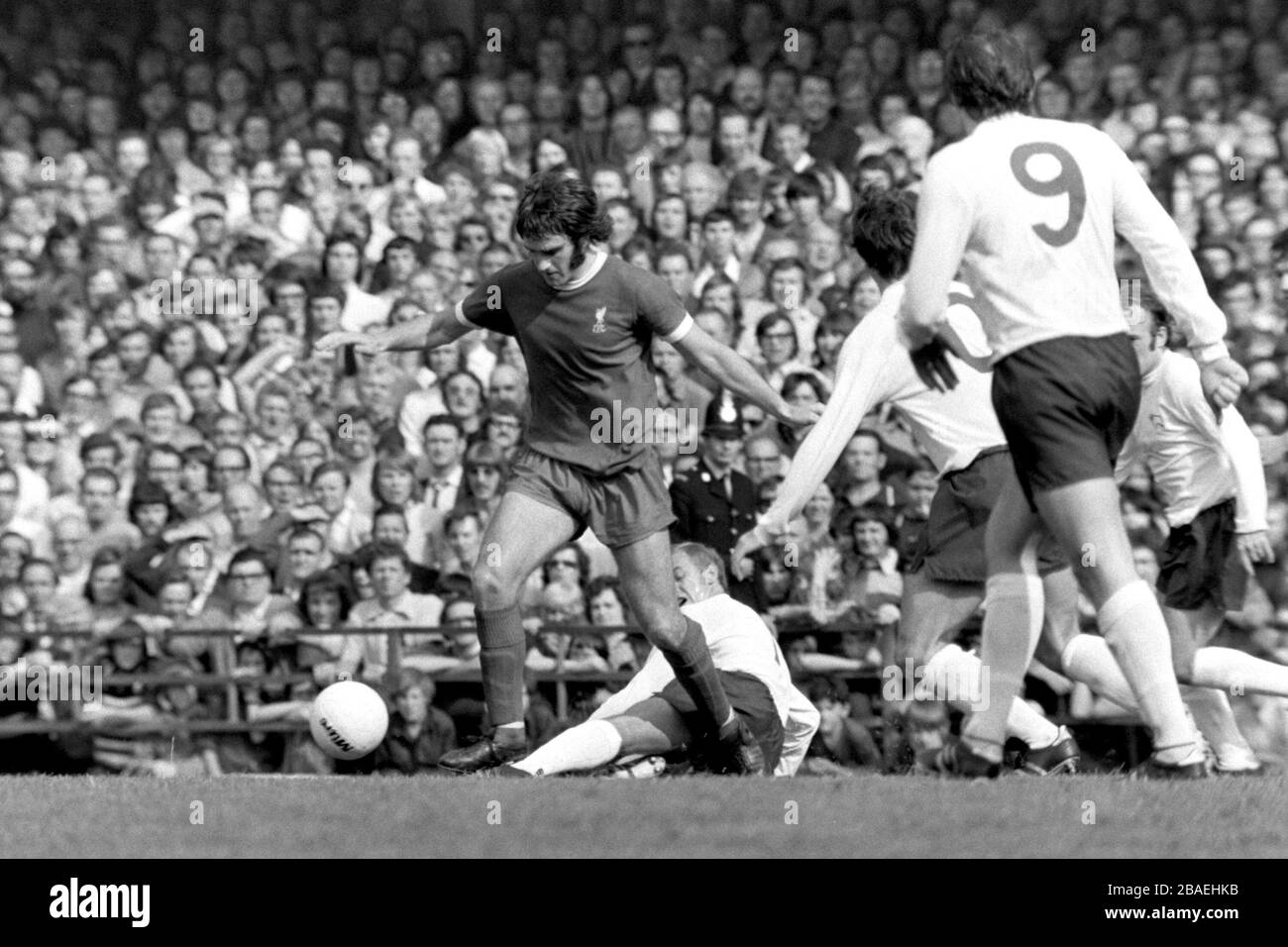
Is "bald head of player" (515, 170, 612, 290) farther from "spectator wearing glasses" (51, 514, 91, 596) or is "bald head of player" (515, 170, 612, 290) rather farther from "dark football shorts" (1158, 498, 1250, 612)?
"spectator wearing glasses" (51, 514, 91, 596)

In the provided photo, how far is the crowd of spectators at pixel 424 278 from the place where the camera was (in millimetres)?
12047

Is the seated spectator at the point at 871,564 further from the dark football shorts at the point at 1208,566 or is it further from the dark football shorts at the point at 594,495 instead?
the dark football shorts at the point at 594,495

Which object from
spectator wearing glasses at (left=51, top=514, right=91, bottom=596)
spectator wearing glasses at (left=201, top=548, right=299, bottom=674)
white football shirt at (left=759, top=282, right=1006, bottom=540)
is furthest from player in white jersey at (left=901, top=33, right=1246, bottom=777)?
spectator wearing glasses at (left=51, top=514, right=91, bottom=596)

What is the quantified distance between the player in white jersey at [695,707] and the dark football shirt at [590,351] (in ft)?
3.23

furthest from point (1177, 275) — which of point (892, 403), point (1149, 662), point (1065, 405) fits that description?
point (892, 403)

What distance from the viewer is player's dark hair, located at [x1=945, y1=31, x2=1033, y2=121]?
7.38 meters

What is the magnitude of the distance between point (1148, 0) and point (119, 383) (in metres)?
6.78

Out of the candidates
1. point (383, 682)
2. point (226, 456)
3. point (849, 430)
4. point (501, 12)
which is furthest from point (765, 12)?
point (849, 430)

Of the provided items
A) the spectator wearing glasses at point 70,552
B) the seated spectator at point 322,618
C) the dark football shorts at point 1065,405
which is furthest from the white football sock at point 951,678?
the spectator wearing glasses at point 70,552

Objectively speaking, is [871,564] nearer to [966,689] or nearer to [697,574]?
[697,574]

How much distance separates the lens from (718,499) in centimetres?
1193

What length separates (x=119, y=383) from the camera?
13883mm

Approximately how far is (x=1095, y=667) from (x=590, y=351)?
2.26 m

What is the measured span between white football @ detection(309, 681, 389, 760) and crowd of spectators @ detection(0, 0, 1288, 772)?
1686 mm
